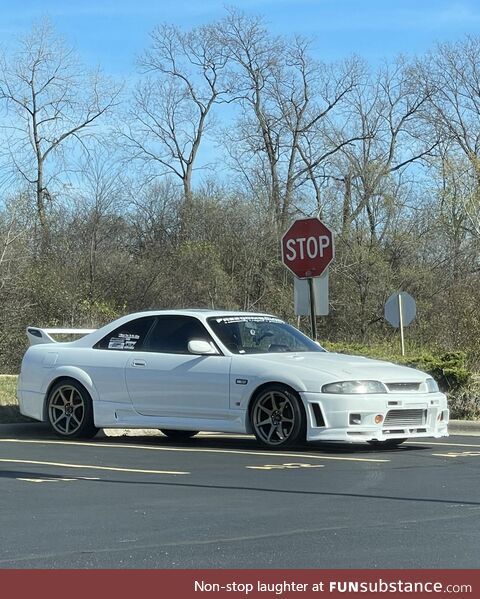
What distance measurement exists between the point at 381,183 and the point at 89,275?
491 inches

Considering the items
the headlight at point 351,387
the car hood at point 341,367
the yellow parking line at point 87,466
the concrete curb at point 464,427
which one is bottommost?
the yellow parking line at point 87,466

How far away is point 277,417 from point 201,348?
1.21 m

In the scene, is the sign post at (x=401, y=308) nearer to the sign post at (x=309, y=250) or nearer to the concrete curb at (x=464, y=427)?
the sign post at (x=309, y=250)

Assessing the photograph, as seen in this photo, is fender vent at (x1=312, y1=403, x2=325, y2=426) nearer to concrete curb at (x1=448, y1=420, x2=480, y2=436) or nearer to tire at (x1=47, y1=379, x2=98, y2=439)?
tire at (x1=47, y1=379, x2=98, y2=439)

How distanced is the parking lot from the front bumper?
238 millimetres

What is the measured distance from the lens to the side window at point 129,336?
41.4 feet

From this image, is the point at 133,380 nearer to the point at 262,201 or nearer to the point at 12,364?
the point at 12,364

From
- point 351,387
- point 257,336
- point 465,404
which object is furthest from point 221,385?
point 465,404

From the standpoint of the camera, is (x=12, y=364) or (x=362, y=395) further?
(x=12, y=364)

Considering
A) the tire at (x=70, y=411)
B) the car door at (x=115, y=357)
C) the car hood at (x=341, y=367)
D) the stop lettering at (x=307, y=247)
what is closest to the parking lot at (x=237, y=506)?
the tire at (x=70, y=411)

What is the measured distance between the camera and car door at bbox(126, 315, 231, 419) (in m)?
11.7

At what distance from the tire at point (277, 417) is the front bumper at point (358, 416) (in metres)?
0.13
